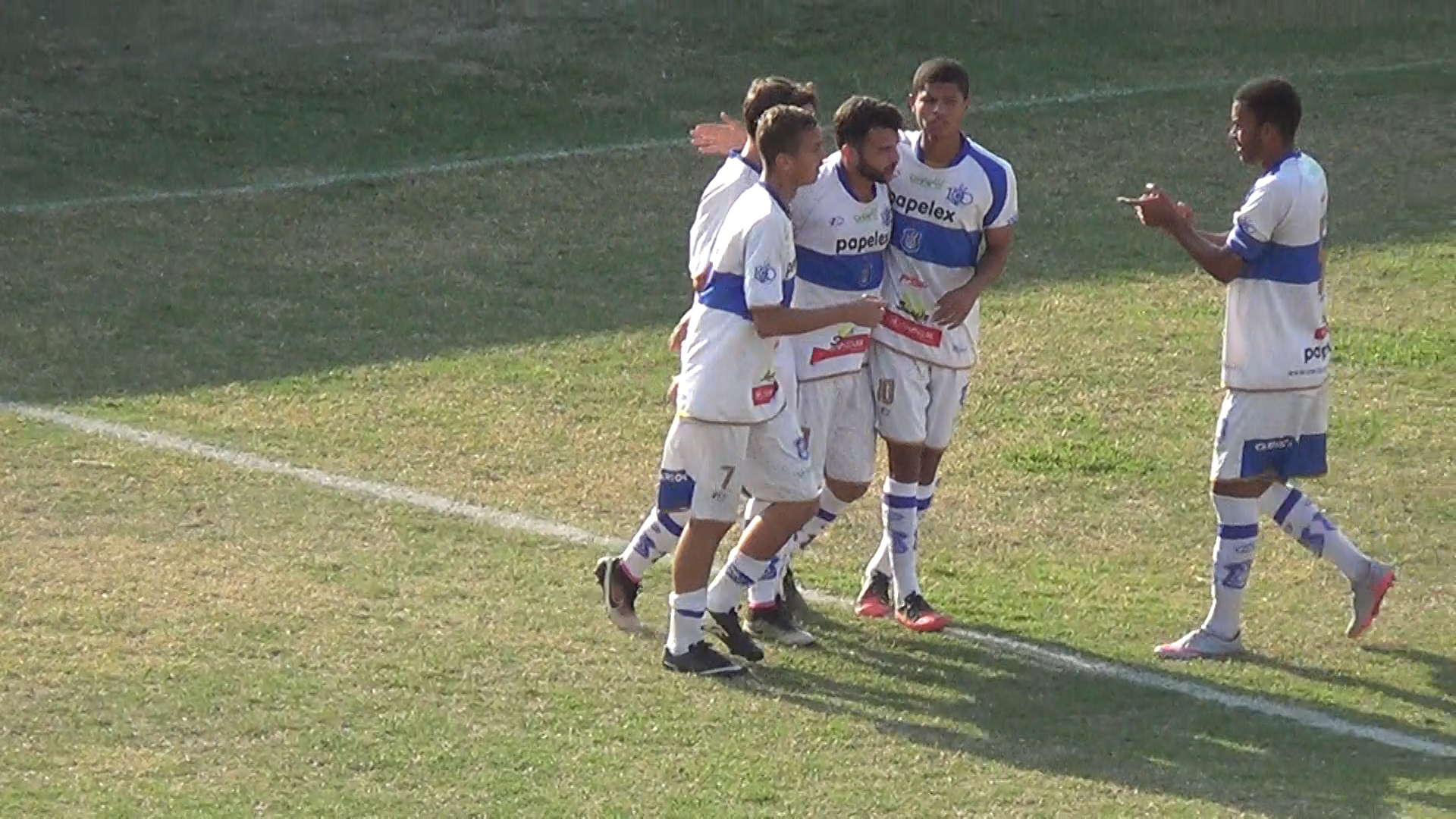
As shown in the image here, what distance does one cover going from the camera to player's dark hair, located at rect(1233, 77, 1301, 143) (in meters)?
7.37

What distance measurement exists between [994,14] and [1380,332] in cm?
682

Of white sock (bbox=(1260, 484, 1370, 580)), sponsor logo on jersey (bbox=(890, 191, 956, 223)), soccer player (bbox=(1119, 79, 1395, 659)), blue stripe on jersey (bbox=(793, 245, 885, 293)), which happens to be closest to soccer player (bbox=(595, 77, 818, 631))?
blue stripe on jersey (bbox=(793, 245, 885, 293))

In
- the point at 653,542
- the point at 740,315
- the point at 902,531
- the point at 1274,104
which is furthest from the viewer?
the point at 902,531

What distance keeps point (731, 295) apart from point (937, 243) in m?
0.95

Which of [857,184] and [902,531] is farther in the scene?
[902,531]

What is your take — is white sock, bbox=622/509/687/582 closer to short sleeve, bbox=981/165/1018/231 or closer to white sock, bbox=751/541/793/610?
white sock, bbox=751/541/793/610

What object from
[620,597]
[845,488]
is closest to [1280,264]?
[845,488]

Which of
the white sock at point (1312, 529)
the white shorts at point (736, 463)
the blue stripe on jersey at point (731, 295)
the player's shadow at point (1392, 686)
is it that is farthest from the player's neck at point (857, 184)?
the player's shadow at point (1392, 686)

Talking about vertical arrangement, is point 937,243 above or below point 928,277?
above

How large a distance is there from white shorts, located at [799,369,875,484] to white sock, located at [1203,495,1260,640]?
1.16 m

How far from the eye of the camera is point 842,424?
777 cm

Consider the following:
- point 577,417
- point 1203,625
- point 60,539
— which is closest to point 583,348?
point 577,417

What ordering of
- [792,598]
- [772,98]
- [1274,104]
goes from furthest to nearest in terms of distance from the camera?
[792,598]
[772,98]
[1274,104]

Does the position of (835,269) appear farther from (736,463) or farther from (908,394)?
(736,463)
